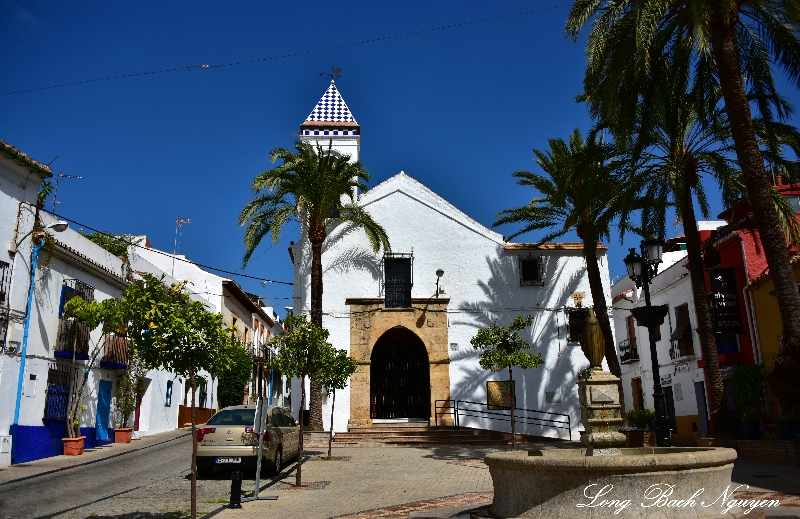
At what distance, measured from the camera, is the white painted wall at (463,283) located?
22656 mm

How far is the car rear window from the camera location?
1279 cm

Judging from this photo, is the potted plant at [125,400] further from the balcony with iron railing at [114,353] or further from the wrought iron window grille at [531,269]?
the wrought iron window grille at [531,269]

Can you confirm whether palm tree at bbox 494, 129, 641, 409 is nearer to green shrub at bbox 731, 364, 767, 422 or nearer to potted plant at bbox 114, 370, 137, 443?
green shrub at bbox 731, 364, 767, 422

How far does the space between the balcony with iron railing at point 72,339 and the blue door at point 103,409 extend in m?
2.00

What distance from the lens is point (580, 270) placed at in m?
23.8

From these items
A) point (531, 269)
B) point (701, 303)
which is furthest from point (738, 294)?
point (531, 269)

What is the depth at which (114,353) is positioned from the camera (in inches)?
778

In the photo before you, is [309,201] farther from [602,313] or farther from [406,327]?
[602,313]

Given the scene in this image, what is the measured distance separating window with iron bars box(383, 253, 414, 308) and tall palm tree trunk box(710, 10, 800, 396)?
12.9 meters

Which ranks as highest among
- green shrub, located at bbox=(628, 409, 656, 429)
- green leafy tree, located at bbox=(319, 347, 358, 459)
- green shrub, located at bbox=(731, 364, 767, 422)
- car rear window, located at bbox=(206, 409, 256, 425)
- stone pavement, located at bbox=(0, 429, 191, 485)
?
green leafy tree, located at bbox=(319, 347, 358, 459)

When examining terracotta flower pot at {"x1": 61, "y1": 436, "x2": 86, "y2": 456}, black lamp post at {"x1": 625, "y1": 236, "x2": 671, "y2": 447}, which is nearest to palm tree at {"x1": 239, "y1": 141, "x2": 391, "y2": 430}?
terracotta flower pot at {"x1": 61, "y1": 436, "x2": 86, "y2": 456}

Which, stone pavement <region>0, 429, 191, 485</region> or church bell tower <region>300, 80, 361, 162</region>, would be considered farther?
church bell tower <region>300, 80, 361, 162</region>

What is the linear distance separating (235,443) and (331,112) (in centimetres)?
1761

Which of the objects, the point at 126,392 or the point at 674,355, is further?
the point at 674,355
